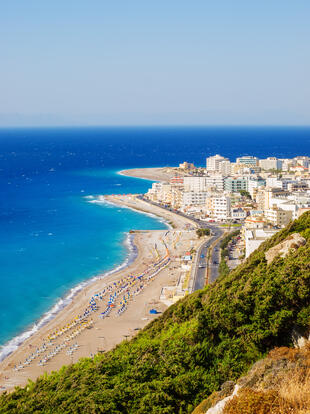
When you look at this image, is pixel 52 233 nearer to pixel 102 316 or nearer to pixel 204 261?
pixel 204 261

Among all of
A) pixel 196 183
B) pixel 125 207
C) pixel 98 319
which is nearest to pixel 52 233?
pixel 125 207

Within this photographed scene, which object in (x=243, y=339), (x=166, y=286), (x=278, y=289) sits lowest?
(x=166, y=286)

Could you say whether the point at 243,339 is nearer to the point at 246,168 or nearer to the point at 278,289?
the point at 278,289

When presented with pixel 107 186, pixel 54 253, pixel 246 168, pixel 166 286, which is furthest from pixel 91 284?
pixel 246 168

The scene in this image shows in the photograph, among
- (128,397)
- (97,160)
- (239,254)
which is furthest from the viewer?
(97,160)

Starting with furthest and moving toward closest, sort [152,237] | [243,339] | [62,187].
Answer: [62,187], [152,237], [243,339]

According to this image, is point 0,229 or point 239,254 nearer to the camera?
point 239,254

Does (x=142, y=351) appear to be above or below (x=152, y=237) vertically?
above

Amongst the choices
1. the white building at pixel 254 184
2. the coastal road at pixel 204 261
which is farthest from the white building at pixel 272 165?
the coastal road at pixel 204 261

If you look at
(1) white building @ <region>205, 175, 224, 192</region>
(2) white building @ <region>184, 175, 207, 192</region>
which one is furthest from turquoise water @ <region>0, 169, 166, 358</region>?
(1) white building @ <region>205, 175, 224, 192</region>
